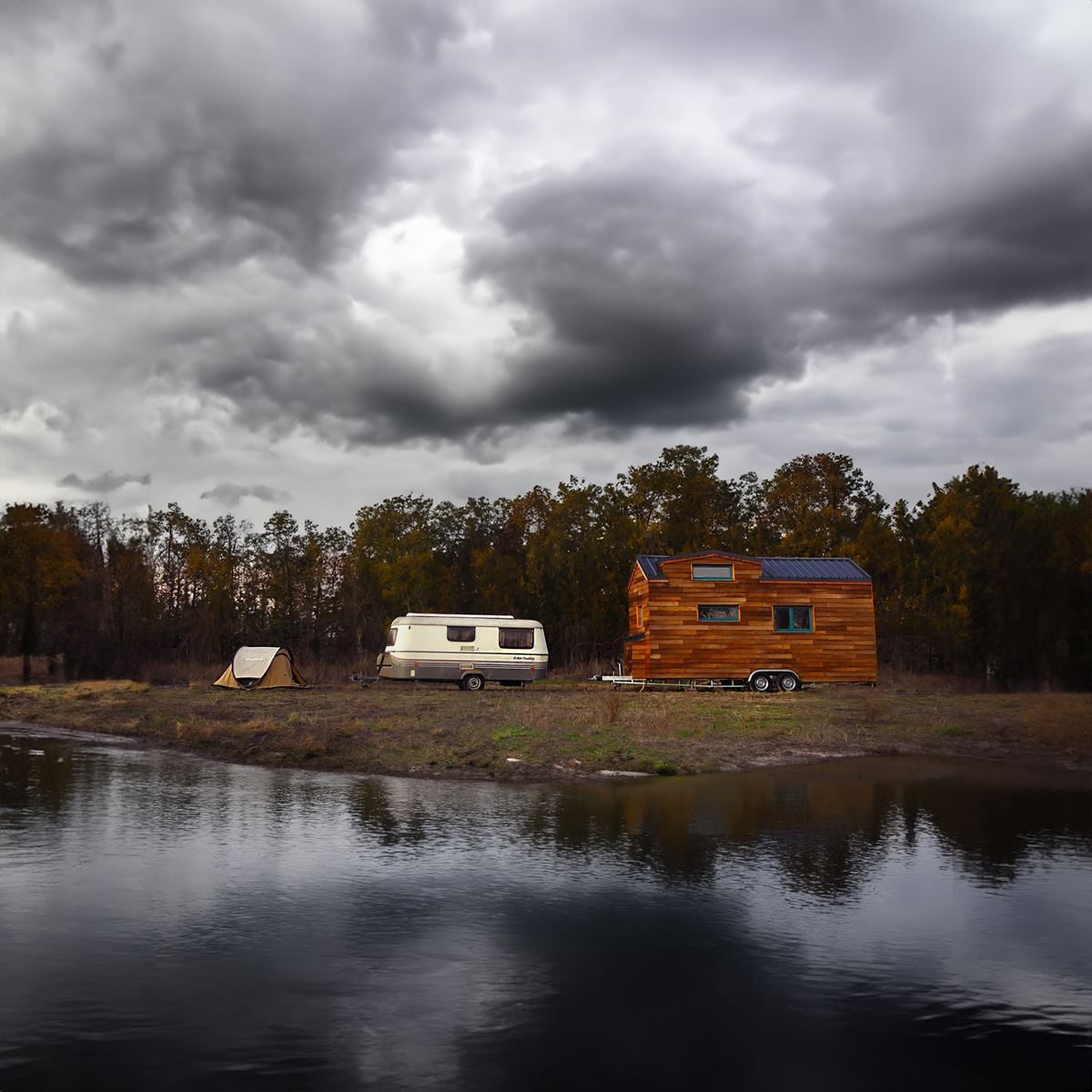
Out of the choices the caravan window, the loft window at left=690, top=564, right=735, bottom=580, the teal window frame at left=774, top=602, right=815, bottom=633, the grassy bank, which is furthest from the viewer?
the caravan window

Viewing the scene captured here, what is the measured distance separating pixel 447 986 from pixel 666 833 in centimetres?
Result: 453

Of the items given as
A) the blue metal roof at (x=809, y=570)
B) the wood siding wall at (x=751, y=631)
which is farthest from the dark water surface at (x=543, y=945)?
the blue metal roof at (x=809, y=570)

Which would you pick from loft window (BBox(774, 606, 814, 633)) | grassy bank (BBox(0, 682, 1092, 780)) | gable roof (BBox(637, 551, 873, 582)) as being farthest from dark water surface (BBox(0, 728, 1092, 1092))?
loft window (BBox(774, 606, 814, 633))

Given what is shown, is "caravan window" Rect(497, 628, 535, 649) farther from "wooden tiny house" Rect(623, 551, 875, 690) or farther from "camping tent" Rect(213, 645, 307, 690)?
"camping tent" Rect(213, 645, 307, 690)

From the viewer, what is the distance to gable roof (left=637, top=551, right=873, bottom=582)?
33125mm

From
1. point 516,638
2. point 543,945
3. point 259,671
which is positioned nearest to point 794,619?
point 516,638

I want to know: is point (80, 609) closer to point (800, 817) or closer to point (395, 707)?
point (395, 707)

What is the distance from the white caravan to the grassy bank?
161 inches

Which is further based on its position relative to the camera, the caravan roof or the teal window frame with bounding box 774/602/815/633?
the teal window frame with bounding box 774/602/815/633

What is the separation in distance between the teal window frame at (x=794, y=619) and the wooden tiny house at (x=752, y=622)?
3 centimetres

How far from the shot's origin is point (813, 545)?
146 ft

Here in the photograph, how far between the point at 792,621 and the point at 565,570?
47.8ft

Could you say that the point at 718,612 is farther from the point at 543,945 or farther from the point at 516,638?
the point at 543,945

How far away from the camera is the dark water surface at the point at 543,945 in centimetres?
468
